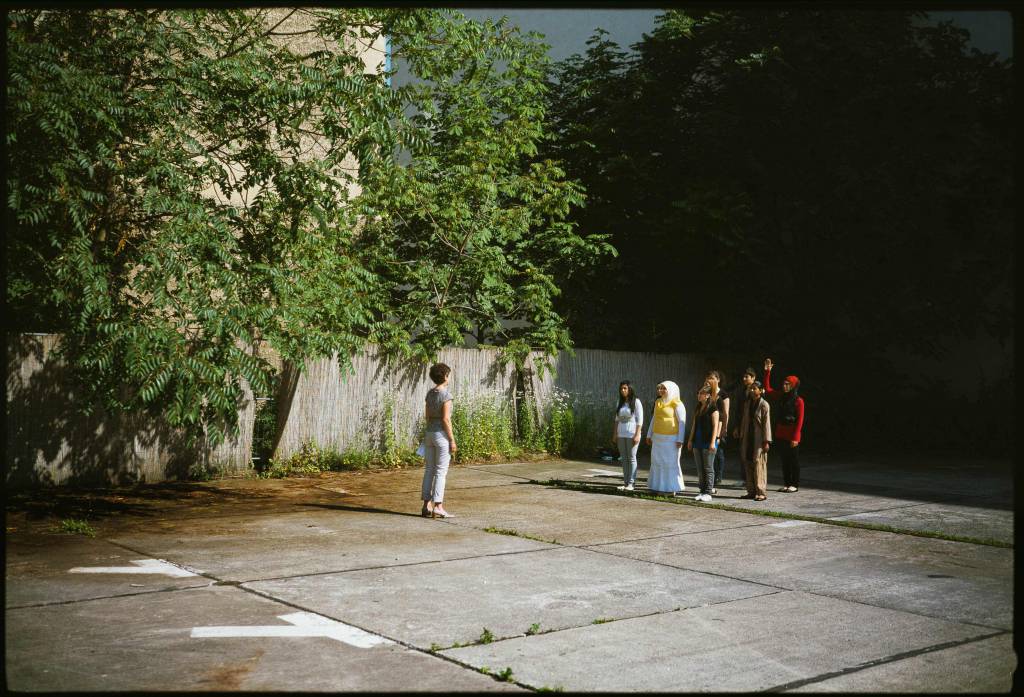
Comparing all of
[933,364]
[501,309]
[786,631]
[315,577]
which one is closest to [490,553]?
[315,577]

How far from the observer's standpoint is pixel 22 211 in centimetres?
999

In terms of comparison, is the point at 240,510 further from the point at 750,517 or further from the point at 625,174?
the point at 625,174

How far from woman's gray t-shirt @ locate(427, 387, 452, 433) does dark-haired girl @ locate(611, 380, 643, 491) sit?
3.44 metres

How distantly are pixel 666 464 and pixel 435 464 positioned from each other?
3.70m

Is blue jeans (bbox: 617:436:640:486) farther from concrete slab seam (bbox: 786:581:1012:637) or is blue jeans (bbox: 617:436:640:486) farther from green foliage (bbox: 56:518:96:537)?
green foliage (bbox: 56:518:96:537)

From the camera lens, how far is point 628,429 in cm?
1418

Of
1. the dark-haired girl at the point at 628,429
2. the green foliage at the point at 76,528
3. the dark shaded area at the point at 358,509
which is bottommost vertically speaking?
the green foliage at the point at 76,528

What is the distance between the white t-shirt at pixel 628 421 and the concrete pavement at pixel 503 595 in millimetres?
1658

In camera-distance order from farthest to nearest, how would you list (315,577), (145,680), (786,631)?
1. (315,577)
2. (786,631)
3. (145,680)

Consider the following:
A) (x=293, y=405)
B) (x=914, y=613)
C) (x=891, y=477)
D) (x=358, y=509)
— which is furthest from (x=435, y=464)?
(x=891, y=477)

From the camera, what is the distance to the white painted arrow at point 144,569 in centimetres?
830

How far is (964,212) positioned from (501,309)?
9.86 meters

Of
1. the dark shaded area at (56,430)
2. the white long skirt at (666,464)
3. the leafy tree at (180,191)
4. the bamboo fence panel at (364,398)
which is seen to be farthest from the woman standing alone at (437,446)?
the bamboo fence panel at (364,398)

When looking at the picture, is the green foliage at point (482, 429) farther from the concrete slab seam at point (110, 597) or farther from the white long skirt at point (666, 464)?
the concrete slab seam at point (110, 597)
